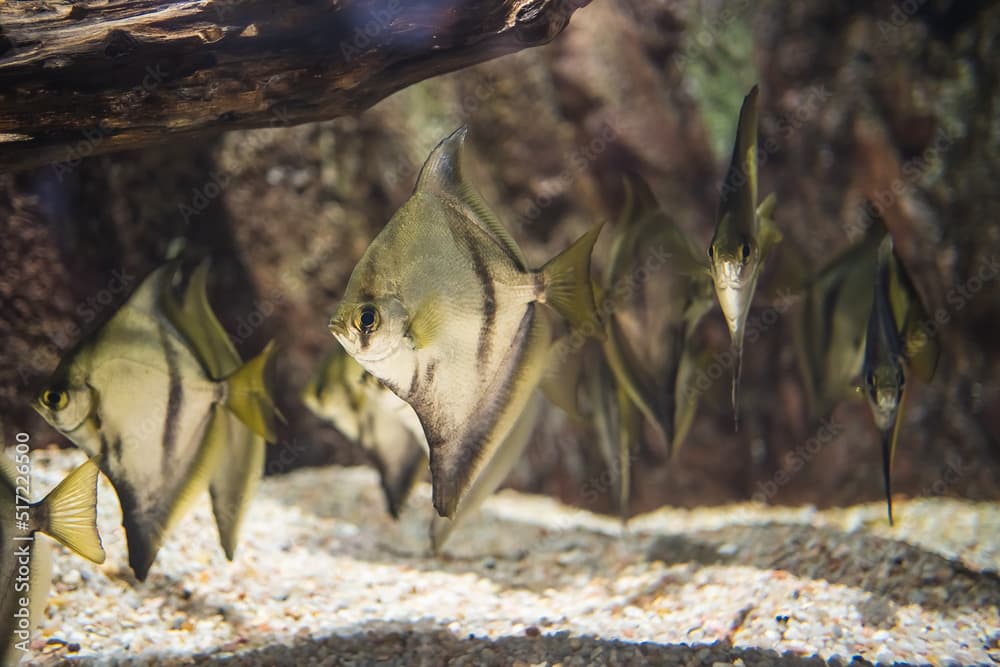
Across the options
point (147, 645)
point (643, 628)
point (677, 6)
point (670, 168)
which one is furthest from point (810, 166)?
point (147, 645)

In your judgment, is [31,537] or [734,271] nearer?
[734,271]

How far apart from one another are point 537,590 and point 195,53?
2.68 metres

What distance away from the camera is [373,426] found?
11.5 feet

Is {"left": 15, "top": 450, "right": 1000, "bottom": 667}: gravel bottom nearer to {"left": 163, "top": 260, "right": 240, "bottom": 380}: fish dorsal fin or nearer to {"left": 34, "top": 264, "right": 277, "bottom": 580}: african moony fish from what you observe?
{"left": 34, "top": 264, "right": 277, "bottom": 580}: african moony fish

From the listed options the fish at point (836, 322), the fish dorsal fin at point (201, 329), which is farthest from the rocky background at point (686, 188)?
the fish dorsal fin at point (201, 329)

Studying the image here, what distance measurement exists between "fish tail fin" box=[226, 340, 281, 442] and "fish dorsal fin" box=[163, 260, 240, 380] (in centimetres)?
14

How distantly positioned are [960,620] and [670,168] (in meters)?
2.63

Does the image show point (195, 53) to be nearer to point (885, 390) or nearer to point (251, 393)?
point (251, 393)

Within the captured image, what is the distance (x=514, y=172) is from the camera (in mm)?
4266

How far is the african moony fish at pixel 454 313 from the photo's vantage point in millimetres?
1773

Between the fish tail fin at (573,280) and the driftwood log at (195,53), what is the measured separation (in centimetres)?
87

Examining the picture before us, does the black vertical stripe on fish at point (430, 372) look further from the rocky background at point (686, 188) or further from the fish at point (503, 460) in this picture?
the rocky background at point (686, 188)

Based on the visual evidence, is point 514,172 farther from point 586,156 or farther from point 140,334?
point 140,334

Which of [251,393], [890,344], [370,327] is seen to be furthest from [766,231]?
[251,393]
